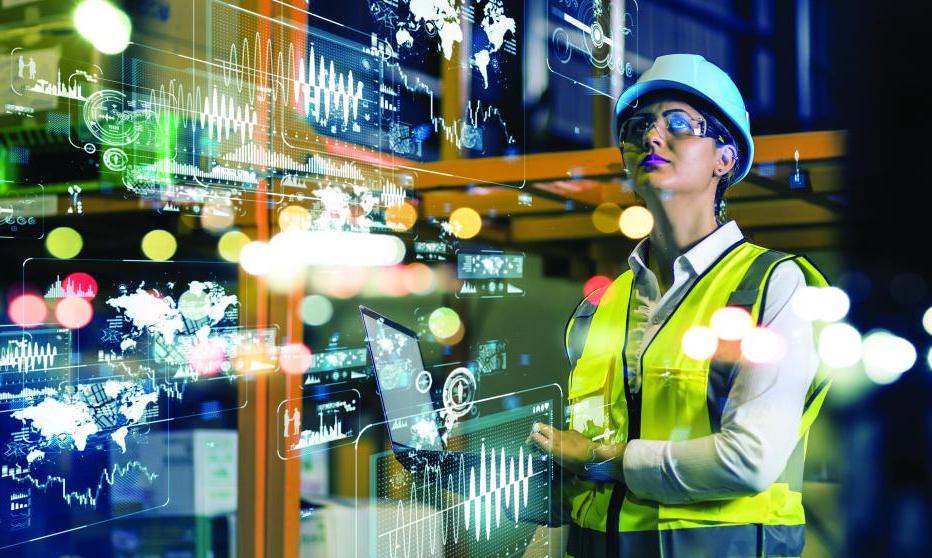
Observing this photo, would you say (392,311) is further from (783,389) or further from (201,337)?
(783,389)

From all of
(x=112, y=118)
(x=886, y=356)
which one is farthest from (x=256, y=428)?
(x=886, y=356)

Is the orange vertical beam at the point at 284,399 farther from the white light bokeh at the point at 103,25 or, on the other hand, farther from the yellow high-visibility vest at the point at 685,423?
the yellow high-visibility vest at the point at 685,423

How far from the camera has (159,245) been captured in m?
1.38

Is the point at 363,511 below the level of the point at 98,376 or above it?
below

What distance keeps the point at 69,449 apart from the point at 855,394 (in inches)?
78.8

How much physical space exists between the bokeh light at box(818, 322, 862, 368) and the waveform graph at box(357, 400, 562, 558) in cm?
73

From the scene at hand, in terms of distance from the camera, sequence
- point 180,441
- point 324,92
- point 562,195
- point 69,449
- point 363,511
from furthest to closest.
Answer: point 562,195 → point 363,511 → point 324,92 → point 180,441 → point 69,449

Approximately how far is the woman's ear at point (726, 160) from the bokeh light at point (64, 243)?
1553 millimetres

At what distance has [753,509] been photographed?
200cm

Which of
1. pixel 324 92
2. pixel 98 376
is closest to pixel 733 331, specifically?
pixel 324 92

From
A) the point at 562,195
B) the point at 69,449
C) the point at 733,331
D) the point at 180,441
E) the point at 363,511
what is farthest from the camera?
the point at 562,195

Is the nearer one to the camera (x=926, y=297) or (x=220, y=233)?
(x=220, y=233)

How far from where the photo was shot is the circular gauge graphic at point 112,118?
1.27 meters

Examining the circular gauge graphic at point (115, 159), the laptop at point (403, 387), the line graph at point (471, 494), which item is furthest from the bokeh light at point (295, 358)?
the circular gauge graphic at point (115, 159)
